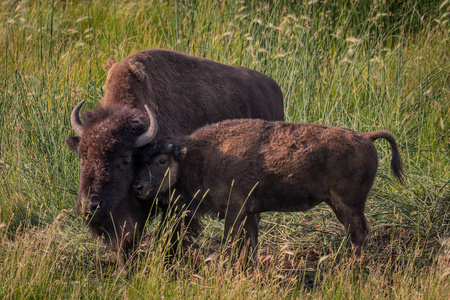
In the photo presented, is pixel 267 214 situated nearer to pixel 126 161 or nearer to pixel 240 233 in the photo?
pixel 240 233

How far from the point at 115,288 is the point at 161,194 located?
0.89 meters

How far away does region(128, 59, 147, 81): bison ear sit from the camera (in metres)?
5.79

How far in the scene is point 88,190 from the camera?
189 inches

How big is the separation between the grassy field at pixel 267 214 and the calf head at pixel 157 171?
0.47m

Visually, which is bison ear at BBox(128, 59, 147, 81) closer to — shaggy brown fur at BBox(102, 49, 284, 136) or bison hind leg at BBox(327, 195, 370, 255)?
shaggy brown fur at BBox(102, 49, 284, 136)

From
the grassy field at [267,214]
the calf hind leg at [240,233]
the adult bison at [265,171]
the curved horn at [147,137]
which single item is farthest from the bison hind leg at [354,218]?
the curved horn at [147,137]

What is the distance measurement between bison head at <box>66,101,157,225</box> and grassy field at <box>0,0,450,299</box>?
Result: 1.07 feet

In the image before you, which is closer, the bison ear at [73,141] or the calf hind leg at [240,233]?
the calf hind leg at [240,233]

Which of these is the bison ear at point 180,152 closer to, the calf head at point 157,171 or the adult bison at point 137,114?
the calf head at point 157,171

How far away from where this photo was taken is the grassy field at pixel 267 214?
4.42m

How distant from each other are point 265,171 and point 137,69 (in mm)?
1578

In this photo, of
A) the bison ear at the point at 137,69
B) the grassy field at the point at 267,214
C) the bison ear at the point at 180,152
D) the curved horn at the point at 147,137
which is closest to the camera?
the grassy field at the point at 267,214

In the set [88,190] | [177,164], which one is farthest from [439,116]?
[88,190]

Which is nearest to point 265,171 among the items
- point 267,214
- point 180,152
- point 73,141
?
point 180,152
